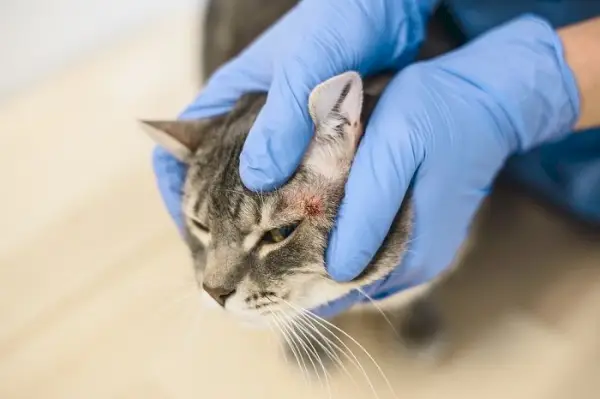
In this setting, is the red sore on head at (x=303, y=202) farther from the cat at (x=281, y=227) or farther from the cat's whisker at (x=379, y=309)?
the cat's whisker at (x=379, y=309)

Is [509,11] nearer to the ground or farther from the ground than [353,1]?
nearer to the ground

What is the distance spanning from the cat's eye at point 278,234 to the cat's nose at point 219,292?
7 centimetres

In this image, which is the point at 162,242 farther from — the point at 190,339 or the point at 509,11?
the point at 509,11

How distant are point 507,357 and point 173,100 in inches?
35.3

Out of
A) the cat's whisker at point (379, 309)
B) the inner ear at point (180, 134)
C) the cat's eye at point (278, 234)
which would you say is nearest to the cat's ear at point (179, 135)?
the inner ear at point (180, 134)

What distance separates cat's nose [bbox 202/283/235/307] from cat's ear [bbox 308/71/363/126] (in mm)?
231

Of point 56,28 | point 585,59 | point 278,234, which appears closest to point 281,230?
point 278,234

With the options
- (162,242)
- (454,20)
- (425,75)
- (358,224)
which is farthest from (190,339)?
(454,20)

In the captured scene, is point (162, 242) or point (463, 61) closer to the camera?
point (463, 61)

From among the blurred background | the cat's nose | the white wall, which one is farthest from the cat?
the white wall

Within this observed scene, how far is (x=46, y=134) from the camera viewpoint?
1.55 meters

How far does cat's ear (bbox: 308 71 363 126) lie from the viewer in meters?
0.76

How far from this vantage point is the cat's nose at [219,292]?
34.5 inches

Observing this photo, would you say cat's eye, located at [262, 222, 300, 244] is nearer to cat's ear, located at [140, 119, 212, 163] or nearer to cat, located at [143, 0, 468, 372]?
cat, located at [143, 0, 468, 372]
